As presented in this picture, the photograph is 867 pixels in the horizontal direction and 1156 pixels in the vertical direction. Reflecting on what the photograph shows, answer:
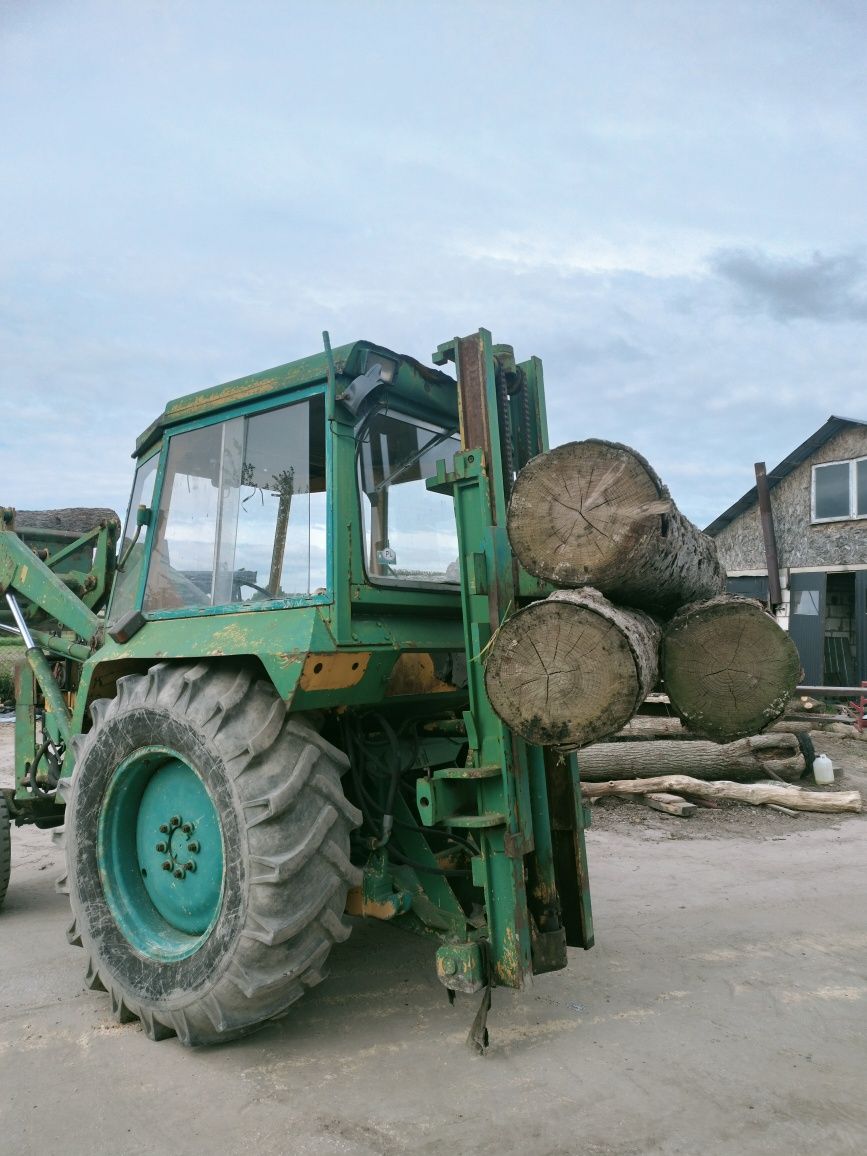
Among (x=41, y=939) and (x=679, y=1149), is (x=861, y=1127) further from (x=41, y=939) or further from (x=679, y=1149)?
(x=41, y=939)

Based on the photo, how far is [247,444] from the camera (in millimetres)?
3752

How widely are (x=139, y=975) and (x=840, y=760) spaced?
8.73 m

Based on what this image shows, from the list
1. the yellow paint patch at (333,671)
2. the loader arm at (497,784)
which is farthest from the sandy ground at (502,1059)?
the yellow paint patch at (333,671)

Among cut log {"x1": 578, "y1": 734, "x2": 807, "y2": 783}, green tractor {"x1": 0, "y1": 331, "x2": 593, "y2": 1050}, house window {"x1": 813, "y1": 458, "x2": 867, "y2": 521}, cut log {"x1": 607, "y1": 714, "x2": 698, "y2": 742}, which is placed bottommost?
cut log {"x1": 578, "y1": 734, "x2": 807, "y2": 783}

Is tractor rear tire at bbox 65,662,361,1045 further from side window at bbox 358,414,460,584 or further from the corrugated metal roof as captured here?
the corrugated metal roof

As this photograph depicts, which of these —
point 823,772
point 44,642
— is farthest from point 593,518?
point 823,772

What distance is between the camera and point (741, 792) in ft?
26.3

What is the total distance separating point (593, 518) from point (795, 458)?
1399cm

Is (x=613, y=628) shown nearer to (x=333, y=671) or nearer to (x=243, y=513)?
(x=333, y=671)

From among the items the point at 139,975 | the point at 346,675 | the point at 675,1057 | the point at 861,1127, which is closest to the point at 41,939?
the point at 139,975

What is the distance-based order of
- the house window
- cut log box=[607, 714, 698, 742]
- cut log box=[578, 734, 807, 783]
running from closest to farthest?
cut log box=[578, 734, 807, 783] → cut log box=[607, 714, 698, 742] → the house window

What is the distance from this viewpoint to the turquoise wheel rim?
3.38 metres

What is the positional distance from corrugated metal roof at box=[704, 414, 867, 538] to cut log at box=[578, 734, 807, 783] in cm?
691

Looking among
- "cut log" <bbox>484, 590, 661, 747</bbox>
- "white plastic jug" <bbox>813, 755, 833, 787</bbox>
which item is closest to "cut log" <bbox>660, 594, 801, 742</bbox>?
"cut log" <bbox>484, 590, 661, 747</bbox>
